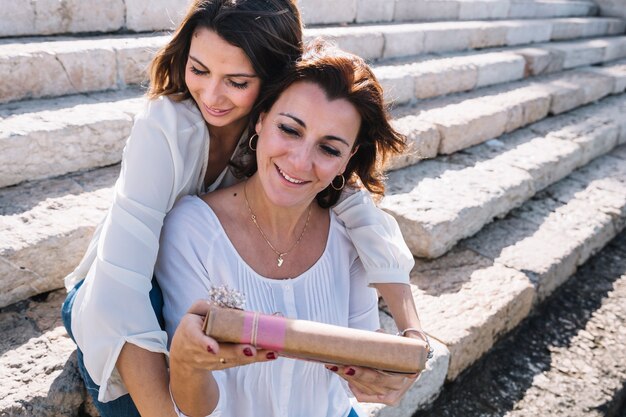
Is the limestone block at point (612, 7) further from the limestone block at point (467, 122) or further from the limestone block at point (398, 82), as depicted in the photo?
the limestone block at point (398, 82)

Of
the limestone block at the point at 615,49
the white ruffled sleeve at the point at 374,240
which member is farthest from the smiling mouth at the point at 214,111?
the limestone block at the point at 615,49

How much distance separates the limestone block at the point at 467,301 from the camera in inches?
112

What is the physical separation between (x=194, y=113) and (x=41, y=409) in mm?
1079

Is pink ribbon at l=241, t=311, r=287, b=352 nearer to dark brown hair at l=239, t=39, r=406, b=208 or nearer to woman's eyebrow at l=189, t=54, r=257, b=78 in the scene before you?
dark brown hair at l=239, t=39, r=406, b=208

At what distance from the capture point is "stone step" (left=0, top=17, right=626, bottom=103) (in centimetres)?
298

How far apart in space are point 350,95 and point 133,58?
6.66ft

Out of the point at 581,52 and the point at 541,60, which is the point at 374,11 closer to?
the point at 541,60

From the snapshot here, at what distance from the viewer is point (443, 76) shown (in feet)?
17.0

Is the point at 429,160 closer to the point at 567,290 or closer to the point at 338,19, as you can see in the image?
the point at 567,290

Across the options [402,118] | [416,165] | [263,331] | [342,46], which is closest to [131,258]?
[263,331]

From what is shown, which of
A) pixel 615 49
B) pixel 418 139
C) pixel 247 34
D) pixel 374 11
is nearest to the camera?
pixel 247 34

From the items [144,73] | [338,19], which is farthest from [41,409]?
[338,19]

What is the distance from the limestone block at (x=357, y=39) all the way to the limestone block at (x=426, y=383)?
2.77 meters

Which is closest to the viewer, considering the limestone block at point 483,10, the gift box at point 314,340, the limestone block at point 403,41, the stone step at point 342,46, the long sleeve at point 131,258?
the gift box at point 314,340
